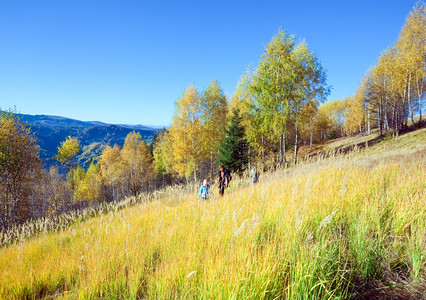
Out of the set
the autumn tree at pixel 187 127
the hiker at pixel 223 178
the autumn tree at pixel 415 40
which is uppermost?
the autumn tree at pixel 415 40

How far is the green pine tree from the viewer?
21.2 m

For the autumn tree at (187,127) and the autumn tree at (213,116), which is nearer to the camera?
the autumn tree at (187,127)

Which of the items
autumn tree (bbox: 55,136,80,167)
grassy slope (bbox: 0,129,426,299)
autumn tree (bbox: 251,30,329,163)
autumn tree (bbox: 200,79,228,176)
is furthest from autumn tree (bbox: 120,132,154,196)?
grassy slope (bbox: 0,129,426,299)

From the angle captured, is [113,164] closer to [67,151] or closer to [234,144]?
[67,151]

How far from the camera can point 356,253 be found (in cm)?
197

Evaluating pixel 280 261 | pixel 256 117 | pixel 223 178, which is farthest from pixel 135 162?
pixel 280 261

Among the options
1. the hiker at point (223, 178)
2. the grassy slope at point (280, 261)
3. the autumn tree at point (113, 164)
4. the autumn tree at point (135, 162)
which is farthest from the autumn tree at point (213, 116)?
the autumn tree at point (113, 164)

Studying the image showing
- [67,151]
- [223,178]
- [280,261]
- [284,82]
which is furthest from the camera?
[67,151]

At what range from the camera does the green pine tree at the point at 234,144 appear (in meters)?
21.2

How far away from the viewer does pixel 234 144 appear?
21344 mm

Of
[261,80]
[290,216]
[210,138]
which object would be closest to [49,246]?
[290,216]

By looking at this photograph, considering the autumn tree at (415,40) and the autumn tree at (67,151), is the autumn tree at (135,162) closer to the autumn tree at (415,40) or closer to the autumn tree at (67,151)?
the autumn tree at (67,151)

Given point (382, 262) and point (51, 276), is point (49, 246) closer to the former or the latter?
point (51, 276)

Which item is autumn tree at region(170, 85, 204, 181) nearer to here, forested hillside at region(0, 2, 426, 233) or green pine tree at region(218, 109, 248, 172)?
forested hillside at region(0, 2, 426, 233)
